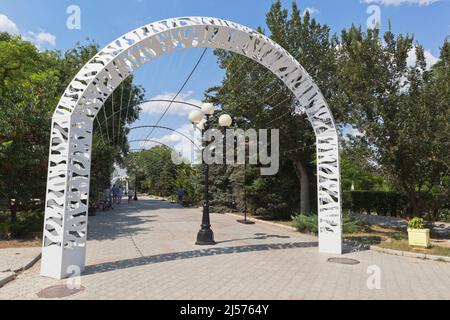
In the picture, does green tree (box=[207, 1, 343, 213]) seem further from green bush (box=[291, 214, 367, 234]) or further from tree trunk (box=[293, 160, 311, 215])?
green bush (box=[291, 214, 367, 234])

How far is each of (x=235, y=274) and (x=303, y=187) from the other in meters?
10.5

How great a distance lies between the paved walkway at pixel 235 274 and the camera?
17.8ft

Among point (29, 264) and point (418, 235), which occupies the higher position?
point (418, 235)

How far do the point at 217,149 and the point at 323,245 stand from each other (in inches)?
533

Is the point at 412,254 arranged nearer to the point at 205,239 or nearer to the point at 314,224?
the point at 314,224

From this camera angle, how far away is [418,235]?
9.40 m

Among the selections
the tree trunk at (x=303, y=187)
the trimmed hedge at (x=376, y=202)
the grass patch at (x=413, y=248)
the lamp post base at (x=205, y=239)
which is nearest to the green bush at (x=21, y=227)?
the lamp post base at (x=205, y=239)

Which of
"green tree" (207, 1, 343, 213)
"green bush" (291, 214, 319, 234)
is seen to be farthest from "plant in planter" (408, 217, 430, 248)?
"green tree" (207, 1, 343, 213)

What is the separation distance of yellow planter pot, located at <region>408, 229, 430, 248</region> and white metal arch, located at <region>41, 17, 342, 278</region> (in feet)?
7.67

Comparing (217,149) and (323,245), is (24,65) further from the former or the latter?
(323,245)

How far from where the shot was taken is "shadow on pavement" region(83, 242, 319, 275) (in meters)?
7.11

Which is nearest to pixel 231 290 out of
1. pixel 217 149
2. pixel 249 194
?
pixel 249 194

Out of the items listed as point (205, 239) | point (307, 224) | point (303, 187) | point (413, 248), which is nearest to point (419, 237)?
point (413, 248)
